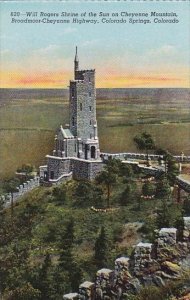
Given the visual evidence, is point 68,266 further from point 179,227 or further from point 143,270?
point 179,227

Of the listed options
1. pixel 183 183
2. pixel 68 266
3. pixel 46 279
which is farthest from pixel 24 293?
pixel 183 183

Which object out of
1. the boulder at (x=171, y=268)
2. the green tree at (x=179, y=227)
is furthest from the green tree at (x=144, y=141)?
the boulder at (x=171, y=268)

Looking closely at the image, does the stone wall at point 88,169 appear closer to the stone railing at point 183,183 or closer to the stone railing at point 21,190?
the stone railing at point 21,190

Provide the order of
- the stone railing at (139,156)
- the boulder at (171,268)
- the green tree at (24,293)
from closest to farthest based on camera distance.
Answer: the boulder at (171,268)
the green tree at (24,293)
the stone railing at (139,156)

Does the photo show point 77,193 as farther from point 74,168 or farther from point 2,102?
point 2,102

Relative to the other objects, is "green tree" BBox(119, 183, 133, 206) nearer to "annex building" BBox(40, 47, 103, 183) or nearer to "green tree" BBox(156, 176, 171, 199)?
"green tree" BBox(156, 176, 171, 199)

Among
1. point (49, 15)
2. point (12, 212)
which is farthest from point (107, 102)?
point (12, 212)

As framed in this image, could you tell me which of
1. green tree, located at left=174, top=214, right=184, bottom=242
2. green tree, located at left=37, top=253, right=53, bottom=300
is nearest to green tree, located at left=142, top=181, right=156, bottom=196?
green tree, located at left=174, top=214, right=184, bottom=242
